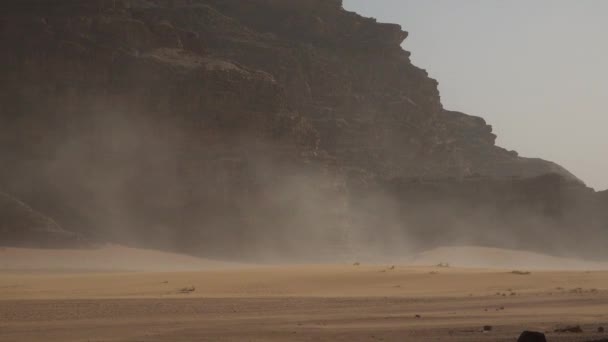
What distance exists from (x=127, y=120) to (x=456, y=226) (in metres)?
29.2

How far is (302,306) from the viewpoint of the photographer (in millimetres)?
17766

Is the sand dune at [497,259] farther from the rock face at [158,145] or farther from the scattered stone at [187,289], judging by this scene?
the scattered stone at [187,289]

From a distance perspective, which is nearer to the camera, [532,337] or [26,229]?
[532,337]

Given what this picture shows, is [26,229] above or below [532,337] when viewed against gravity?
above

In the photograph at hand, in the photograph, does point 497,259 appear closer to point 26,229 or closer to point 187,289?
point 26,229

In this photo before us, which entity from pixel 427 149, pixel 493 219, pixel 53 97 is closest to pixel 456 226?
pixel 493 219

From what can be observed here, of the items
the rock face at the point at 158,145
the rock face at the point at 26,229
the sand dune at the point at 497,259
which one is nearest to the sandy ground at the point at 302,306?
the rock face at the point at 26,229

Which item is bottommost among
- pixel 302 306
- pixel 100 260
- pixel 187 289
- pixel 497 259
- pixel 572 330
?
pixel 572 330

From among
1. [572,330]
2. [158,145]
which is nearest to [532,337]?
[572,330]

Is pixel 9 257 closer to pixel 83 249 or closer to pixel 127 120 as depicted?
pixel 83 249

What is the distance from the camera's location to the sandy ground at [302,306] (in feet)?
41.5

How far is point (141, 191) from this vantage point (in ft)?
149

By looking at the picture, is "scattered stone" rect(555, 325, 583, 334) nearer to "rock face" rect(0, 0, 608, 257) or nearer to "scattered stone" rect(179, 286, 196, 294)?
"scattered stone" rect(179, 286, 196, 294)

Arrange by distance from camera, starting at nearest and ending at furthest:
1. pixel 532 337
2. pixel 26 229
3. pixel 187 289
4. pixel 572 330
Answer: pixel 532 337 < pixel 572 330 < pixel 187 289 < pixel 26 229
